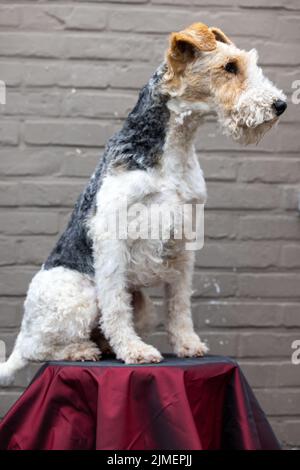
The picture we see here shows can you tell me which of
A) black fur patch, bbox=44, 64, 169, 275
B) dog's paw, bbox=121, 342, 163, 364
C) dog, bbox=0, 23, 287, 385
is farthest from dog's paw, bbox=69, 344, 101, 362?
black fur patch, bbox=44, 64, 169, 275

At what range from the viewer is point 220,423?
212cm

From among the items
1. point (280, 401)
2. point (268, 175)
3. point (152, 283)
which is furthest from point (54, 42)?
point (280, 401)

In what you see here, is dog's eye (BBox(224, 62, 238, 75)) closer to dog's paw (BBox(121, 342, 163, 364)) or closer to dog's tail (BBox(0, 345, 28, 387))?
dog's paw (BBox(121, 342, 163, 364))

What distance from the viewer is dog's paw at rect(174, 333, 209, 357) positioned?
2225 mm

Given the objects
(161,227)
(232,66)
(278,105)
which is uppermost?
(232,66)

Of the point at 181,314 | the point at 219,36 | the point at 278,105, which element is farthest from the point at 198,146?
the point at 278,105

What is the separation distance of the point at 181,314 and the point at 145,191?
0.44 metres

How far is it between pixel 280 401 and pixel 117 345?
1246mm

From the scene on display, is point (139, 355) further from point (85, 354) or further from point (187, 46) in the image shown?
point (187, 46)

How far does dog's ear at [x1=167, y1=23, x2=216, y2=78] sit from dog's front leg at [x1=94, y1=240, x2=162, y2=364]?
0.54 meters

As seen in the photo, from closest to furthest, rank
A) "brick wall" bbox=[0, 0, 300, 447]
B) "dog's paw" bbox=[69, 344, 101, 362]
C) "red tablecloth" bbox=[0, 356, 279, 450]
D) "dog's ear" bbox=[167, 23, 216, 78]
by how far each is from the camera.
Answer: "red tablecloth" bbox=[0, 356, 279, 450], "dog's ear" bbox=[167, 23, 216, 78], "dog's paw" bbox=[69, 344, 101, 362], "brick wall" bbox=[0, 0, 300, 447]

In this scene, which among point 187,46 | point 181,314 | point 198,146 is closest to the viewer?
point 187,46

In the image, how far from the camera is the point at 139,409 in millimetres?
1948
